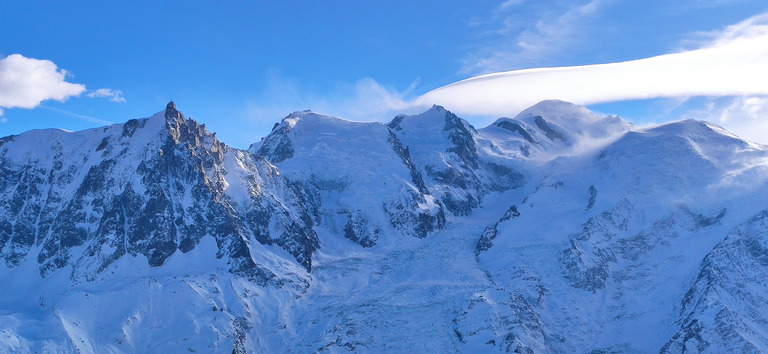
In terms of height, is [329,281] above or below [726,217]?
below

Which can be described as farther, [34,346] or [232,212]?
[232,212]

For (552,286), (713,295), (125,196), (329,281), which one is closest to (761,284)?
(713,295)

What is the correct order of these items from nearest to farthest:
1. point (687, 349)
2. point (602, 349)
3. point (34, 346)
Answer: point (34, 346) → point (687, 349) → point (602, 349)

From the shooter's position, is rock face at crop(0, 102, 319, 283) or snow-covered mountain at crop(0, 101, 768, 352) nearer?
snow-covered mountain at crop(0, 101, 768, 352)

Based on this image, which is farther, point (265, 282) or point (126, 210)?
point (126, 210)

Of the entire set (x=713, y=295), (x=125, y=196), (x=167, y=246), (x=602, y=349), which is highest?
(x=125, y=196)

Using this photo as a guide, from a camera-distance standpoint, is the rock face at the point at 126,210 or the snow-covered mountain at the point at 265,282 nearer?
the snow-covered mountain at the point at 265,282

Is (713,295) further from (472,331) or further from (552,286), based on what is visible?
(472,331)

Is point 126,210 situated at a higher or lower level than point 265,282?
higher
